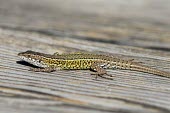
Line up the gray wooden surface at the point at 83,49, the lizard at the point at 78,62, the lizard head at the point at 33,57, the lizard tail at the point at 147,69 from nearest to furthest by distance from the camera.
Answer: the gray wooden surface at the point at 83,49 → the lizard tail at the point at 147,69 → the lizard at the point at 78,62 → the lizard head at the point at 33,57

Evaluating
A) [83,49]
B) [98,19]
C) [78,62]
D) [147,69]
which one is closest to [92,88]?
[147,69]

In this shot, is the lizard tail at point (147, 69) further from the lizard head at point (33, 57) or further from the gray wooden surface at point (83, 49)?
the lizard head at point (33, 57)

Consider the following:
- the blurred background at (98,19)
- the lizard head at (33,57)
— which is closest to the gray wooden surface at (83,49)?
the blurred background at (98,19)

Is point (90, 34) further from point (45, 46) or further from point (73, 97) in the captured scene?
point (73, 97)

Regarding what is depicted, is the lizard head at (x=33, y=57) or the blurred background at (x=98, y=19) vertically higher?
the blurred background at (x=98, y=19)

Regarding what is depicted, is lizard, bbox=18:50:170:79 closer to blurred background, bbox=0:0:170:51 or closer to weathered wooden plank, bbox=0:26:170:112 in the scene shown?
weathered wooden plank, bbox=0:26:170:112

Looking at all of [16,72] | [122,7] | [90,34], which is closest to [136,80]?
[16,72]

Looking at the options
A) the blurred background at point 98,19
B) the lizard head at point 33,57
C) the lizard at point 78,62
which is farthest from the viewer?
the blurred background at point 98,19

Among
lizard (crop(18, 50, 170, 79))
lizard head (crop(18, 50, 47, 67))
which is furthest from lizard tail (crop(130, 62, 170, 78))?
lizard head (crop(18, 50, 47, 67))
